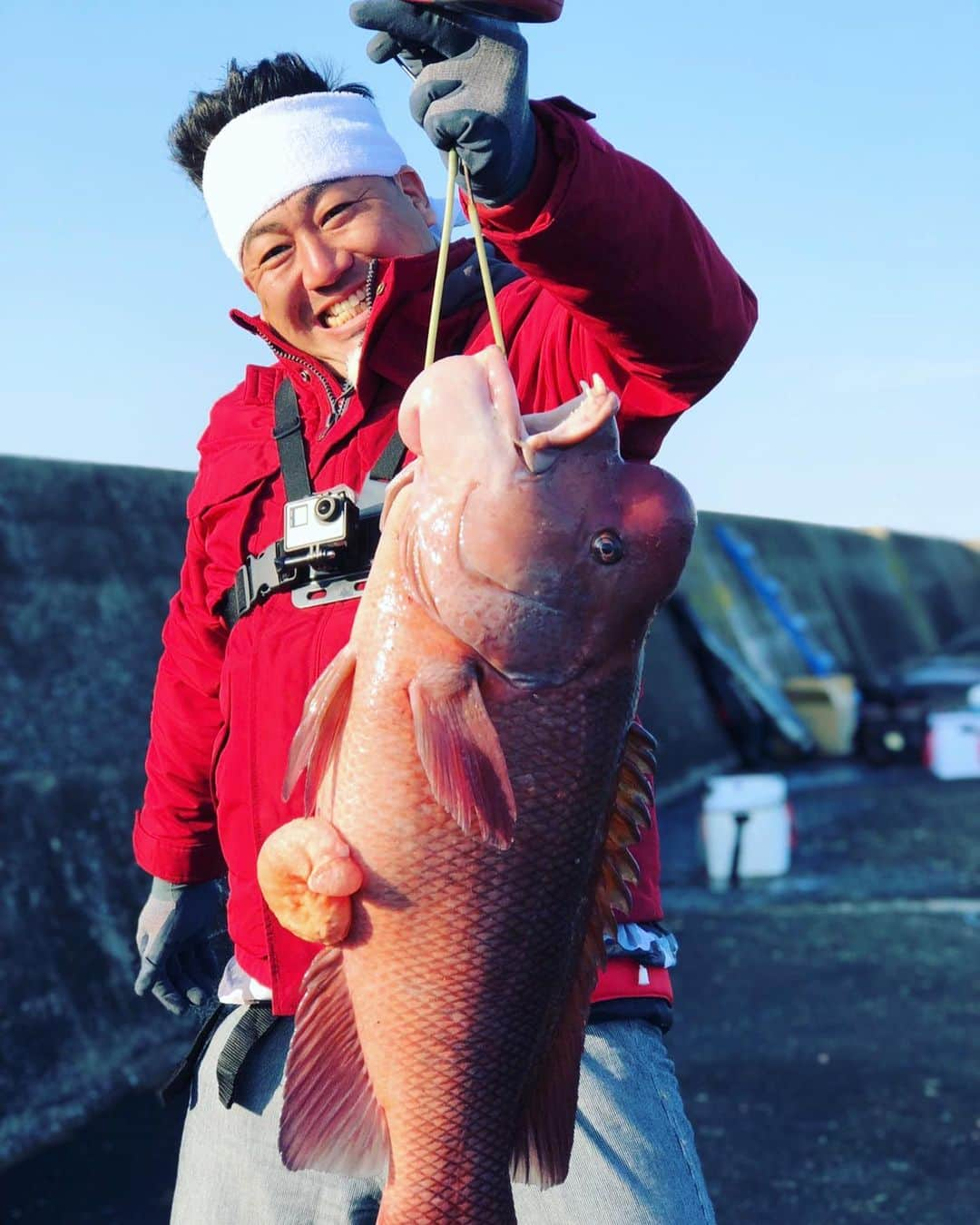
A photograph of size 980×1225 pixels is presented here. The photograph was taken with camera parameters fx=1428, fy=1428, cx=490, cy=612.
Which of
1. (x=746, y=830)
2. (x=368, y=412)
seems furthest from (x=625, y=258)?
(x=746, y=830)

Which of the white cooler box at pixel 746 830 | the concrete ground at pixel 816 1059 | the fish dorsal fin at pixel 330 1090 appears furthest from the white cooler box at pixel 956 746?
the fish dorsal fin at pixel 330 1090

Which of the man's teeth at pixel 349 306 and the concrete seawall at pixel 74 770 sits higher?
the man's teeth at pixel 349 306

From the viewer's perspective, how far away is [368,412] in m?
2.73

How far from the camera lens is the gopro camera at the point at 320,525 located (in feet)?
8.24

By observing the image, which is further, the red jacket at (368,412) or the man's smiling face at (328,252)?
the man's smiling face at (328,252)

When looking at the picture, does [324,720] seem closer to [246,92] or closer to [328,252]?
[328,252]

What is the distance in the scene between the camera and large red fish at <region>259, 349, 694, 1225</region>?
200 cm

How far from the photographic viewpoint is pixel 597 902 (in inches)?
87.0

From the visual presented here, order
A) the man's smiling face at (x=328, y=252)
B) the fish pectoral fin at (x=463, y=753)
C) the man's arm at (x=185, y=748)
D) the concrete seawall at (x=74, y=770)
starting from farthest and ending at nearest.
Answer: the concrete seawall at (x=74, y=770)
the man's arm at (x=185, y=748)
the man's smiling face at (x=328, y=252)
the fish pectoral fin at (x=463, y=753)

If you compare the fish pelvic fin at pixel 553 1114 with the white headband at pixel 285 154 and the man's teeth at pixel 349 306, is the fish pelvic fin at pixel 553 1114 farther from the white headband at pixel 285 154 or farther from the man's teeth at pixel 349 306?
the white headband at pixel 285 154

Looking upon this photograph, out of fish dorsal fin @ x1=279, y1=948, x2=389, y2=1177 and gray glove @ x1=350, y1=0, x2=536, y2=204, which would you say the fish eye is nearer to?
gray glove @ x1=350, y1=0, x2=536, y2=204

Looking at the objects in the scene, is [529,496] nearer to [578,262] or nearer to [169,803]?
[578,262]

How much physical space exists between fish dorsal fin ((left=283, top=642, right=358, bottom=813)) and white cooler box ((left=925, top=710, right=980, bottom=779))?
33.7 ft

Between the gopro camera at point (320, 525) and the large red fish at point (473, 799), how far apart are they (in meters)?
0.37
